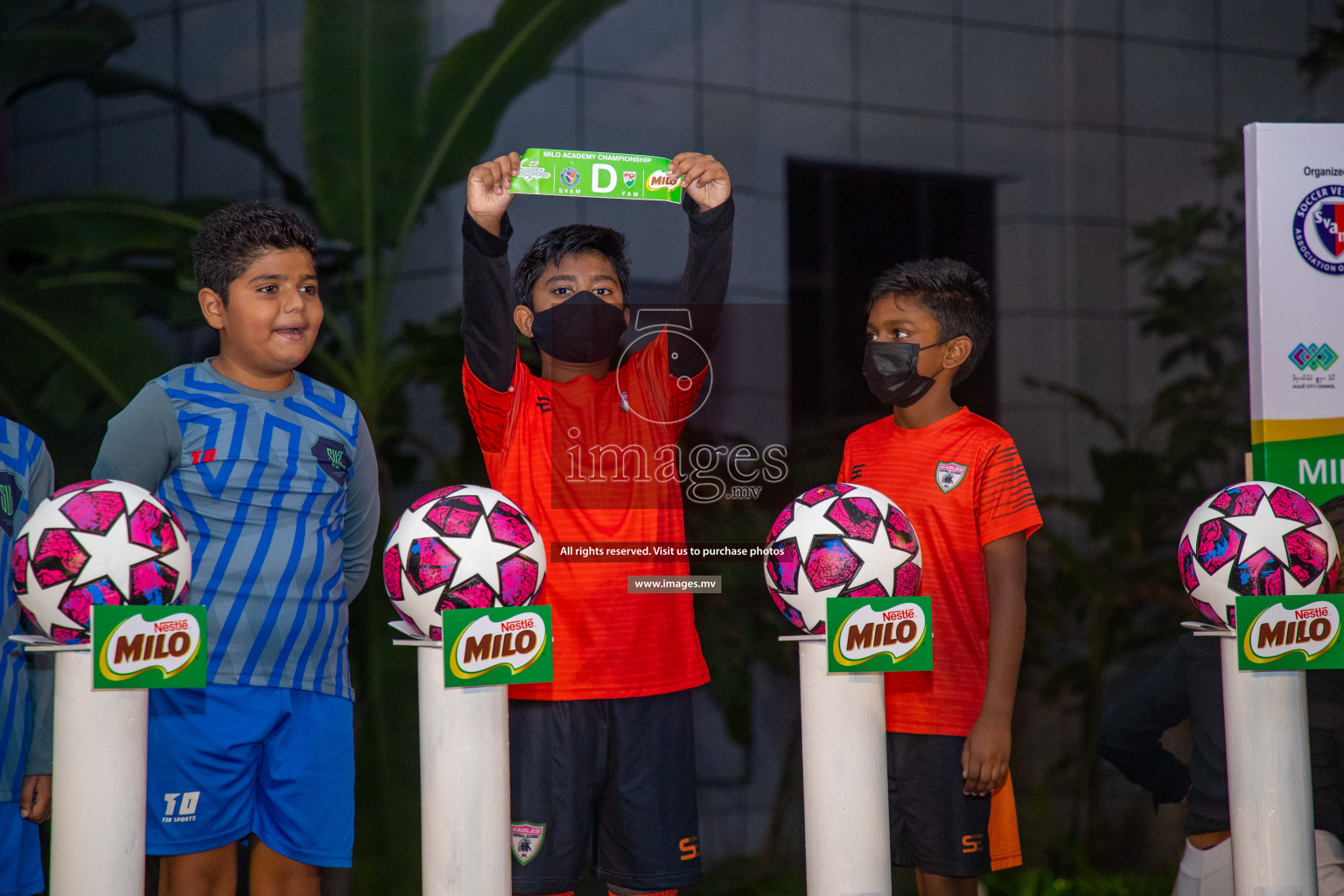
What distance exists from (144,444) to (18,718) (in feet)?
2.13

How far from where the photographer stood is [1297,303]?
286 cm

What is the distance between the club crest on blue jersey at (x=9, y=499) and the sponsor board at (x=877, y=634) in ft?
5.29

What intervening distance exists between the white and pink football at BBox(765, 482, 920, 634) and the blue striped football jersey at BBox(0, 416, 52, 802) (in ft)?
4.75

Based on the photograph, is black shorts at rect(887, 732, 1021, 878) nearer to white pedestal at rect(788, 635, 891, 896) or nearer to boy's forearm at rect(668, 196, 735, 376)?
white pedestal at rect(788, 635, 891, 896)

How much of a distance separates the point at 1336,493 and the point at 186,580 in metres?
2.53

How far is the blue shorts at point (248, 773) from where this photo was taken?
7.05 ft

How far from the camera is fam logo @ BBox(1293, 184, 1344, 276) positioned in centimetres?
286

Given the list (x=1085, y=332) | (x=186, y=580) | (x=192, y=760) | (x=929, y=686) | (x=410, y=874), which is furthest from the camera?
(x=1085, y=332)

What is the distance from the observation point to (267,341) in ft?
7.52

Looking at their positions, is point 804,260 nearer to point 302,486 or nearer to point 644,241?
point 644,241

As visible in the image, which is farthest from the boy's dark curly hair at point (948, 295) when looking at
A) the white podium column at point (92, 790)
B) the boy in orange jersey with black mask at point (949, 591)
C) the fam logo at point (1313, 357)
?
the white podium column at point (92, 790)

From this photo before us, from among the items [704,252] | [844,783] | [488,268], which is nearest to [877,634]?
[844,783]

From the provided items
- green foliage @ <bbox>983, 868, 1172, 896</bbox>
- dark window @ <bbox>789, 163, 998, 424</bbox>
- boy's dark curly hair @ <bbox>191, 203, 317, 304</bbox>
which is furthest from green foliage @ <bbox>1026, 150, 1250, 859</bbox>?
boy's dark curly hair @ <bbox>191, 203, 317, 304</bbox>

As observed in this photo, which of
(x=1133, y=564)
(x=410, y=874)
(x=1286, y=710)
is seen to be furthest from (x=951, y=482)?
(x=410, y=874)
